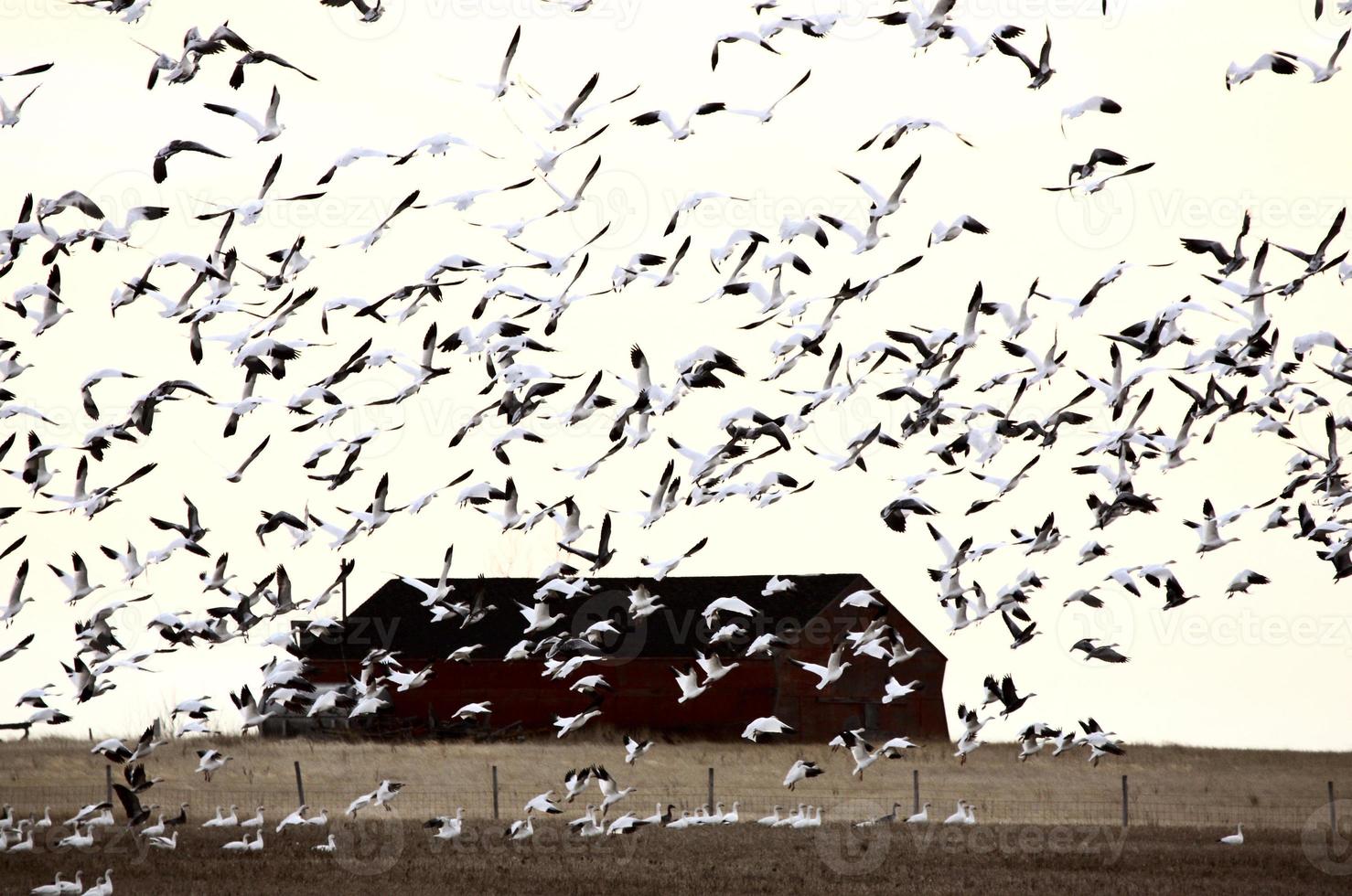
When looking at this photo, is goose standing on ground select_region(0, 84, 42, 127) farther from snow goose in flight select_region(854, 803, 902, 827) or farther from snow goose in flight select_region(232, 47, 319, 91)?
snow goose in flight select_region(854, 803, 902, 827)

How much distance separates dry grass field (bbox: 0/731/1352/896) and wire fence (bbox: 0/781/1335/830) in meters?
0.14

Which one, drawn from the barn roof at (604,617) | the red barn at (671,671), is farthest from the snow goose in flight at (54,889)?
the barn roof at (604,617)

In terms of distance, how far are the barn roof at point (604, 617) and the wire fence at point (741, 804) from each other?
37.9 ft

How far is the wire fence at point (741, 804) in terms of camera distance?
36.2m

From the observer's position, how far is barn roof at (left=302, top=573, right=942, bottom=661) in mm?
55094

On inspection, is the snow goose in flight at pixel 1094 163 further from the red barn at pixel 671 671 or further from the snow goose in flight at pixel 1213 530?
the red barn at pixel 671 671

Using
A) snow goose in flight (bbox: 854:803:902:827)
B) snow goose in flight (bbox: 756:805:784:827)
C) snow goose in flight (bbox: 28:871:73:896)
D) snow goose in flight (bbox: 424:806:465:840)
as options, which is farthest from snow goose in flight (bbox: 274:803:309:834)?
snow goose in flight (bbox: 854:803:902:827)

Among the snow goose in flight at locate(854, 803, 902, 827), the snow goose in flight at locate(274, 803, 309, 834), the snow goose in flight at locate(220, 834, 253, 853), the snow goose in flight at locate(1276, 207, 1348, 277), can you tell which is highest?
the snow goose in flight at locate(1276, 207, 1348, 277)

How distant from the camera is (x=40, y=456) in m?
28.0

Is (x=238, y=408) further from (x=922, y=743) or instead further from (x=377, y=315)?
(x=922, y=743)

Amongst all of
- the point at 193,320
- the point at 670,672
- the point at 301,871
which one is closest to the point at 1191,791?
the point at 670,672

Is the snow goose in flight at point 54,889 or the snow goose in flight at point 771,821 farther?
the snow goose in flight at point 771,821

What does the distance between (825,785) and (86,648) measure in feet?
65.6

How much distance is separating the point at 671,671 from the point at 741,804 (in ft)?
51.5
